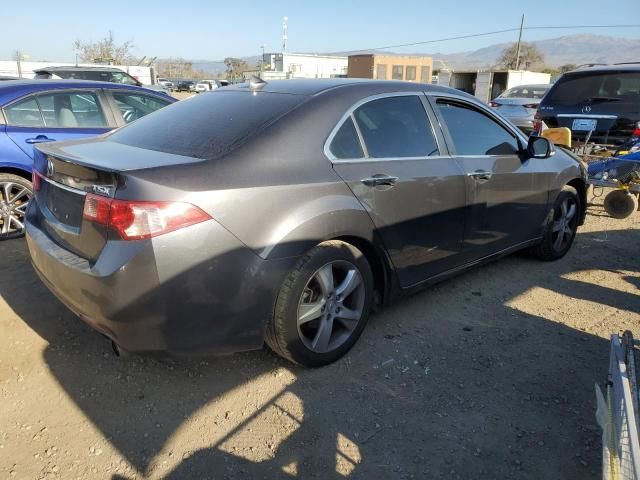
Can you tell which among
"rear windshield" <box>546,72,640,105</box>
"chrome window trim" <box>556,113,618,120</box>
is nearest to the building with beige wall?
"rear windshield" <box>546,72,640,105</box>

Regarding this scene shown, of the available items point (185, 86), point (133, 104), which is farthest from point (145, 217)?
point (185, 86)

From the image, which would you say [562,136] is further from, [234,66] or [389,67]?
[234,66]

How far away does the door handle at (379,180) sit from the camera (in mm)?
3059

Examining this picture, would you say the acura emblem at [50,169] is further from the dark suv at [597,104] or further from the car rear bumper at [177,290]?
the dark suv at [597,104]

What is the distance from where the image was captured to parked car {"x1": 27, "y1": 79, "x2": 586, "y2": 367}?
2.38 m

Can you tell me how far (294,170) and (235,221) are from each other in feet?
1.54

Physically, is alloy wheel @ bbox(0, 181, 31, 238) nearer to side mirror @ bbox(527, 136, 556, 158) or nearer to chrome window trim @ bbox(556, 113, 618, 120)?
side mirror @ bbox(527, 136, 556, 158)

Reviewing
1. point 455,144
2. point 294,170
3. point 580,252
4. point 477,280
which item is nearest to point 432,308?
point 477,280

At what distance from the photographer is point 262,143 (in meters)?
2.71

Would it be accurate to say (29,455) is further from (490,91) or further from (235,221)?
(490,91)

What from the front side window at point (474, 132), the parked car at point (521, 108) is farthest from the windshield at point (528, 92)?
the front side window at point (474, 132)

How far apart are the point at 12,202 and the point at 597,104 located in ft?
24.2

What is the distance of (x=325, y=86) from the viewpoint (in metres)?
3.26

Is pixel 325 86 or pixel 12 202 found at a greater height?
pixel 325 86
